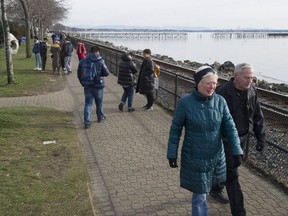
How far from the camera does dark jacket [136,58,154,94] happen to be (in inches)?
364

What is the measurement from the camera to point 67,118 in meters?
8.86

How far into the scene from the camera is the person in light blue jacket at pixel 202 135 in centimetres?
349

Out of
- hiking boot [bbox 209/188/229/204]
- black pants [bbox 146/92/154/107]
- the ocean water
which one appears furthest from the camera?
the ocean water

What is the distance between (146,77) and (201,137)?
6.01 metres

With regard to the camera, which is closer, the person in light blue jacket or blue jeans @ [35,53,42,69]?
the person in light blue jacket

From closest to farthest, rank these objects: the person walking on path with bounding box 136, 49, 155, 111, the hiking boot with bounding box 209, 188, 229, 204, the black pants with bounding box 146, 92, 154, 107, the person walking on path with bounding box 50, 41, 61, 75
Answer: the hiking boot with bounding box 209, 188, 229, 204
the person walking on path with bounding box 136, 49, 155, 111
the black pants with bounding box 146, 92, 154, 107
the person walking on path with bounding box 50, 41, 61, 75

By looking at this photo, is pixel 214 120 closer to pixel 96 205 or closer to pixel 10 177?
pixel 96 205

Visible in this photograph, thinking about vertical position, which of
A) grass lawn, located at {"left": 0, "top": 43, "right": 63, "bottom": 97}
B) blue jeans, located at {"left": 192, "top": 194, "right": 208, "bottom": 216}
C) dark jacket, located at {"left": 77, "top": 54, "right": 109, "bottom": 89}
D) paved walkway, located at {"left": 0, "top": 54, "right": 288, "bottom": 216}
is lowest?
paved walkway, located at {"left": 0, "top": 54, "right": 288, "bottom": 216}

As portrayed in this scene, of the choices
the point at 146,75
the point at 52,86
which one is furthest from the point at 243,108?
the point at 52,86

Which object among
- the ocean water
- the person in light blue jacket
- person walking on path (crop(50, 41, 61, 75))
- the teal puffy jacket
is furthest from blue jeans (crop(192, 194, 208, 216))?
the ocean water

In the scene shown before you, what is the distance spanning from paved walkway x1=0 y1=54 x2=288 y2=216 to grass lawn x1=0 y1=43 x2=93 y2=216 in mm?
240

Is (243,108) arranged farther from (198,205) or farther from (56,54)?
(56,54)

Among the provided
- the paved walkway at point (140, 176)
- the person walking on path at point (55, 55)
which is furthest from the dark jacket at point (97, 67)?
the person walking on path at point (55, 55)

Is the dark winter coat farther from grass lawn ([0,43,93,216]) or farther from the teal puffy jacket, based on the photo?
the teal puffy jacket
